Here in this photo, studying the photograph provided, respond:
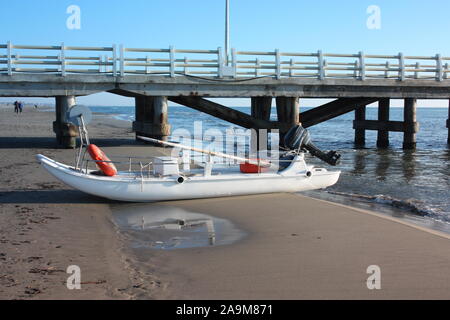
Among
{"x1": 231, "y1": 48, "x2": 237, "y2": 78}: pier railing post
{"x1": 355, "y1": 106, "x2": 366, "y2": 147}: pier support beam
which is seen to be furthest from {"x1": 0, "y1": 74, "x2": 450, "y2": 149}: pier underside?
{"x1": 355, "y1": 106, "x2": 366, "y2": 147}: pier support beam

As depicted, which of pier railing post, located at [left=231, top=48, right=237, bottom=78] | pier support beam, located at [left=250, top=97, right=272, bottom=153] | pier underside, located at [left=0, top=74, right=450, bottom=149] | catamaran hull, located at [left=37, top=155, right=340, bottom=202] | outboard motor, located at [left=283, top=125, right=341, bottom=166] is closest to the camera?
catamaran hull, located at [left=37, top=155, right=340, bottom=202]

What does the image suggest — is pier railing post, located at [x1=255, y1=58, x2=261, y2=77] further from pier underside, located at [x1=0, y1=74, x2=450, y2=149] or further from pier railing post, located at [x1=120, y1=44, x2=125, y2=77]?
pier railing post, located at [x1=120, y1=44, x2=125, y2=77]

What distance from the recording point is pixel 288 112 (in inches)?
814

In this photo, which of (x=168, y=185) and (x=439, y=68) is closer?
(x=168, y=185)

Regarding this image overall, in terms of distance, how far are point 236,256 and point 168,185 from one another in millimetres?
3991

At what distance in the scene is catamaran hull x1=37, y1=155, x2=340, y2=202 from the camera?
10570 millimetres

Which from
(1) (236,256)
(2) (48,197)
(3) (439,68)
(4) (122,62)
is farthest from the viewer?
(3) (439,68)

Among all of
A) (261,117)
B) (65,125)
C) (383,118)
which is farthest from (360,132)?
(65,125)

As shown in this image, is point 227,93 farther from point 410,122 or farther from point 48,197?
point 48,197

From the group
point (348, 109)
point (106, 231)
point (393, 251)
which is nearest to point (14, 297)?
point (106, 231)

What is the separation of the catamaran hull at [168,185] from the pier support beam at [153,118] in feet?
27.3

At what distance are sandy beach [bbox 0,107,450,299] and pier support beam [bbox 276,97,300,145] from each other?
32.6 ft

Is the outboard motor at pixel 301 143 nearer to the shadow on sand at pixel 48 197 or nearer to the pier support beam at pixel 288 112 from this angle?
the shadow on sand at pixel 48 197
